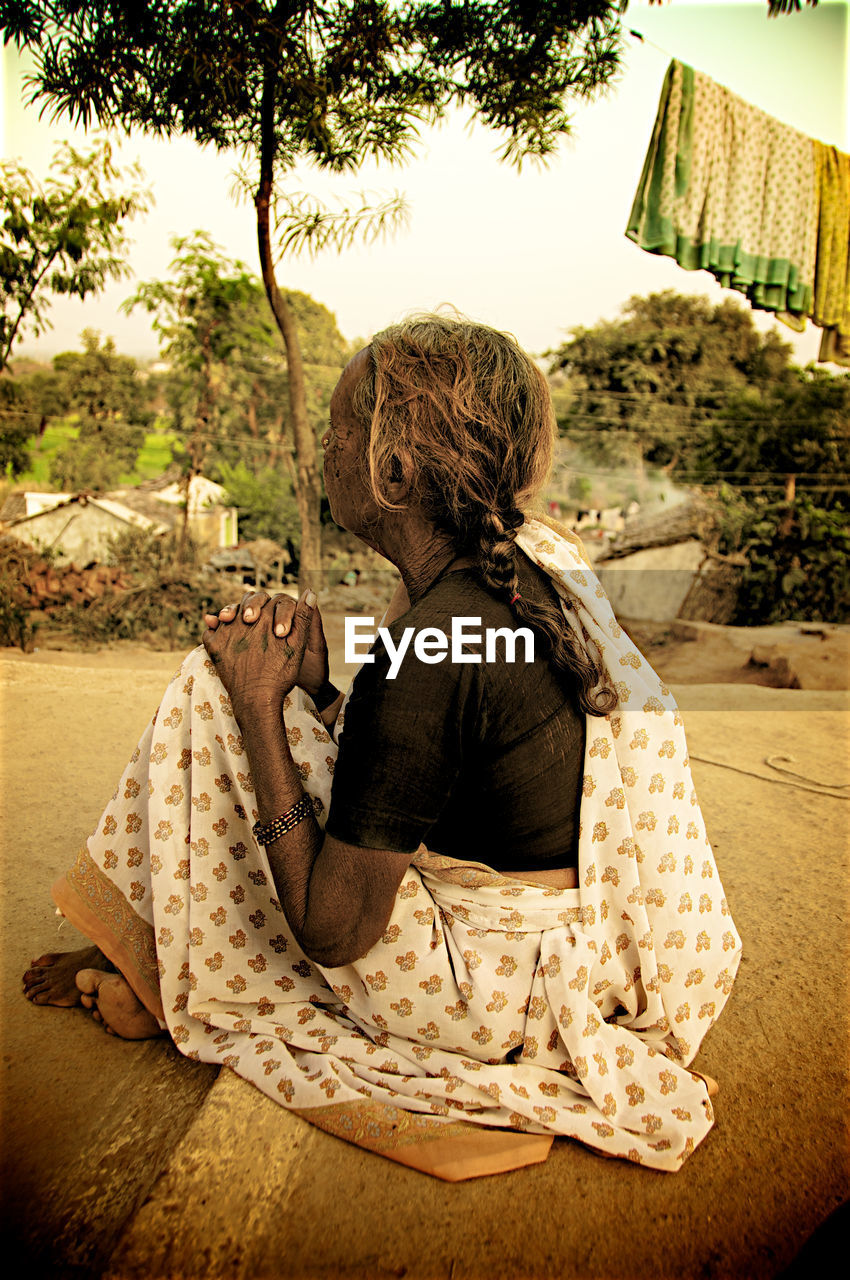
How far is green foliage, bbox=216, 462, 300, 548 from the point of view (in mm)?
12234

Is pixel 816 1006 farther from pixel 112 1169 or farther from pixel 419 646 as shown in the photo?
pixel 112 1169

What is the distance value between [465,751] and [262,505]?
459 inches

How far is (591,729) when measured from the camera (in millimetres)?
1374

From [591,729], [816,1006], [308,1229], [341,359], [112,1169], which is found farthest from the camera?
[341,359]

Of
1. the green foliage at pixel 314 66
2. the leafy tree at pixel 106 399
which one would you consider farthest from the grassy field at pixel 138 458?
the green foliage at pixel 314 66

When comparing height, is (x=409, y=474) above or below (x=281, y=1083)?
above

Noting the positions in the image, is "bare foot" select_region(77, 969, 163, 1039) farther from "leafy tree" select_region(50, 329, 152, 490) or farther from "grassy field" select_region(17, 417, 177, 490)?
"leafy tree" select_region(50, 329, 152, 490)

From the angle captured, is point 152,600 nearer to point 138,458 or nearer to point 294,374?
point 294,374

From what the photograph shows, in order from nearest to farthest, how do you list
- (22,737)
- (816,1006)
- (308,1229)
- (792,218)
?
(308,1229), (816,1006), (22,737), (792,218)

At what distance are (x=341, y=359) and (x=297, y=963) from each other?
2061 centimetres

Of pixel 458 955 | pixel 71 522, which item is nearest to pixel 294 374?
pixel 71 522

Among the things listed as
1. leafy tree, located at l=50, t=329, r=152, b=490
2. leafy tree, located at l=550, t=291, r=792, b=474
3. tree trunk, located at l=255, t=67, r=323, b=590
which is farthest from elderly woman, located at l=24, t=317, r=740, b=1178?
leafy tree, located at l=550, t=291, r=792, b=474

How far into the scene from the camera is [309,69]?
5406mm

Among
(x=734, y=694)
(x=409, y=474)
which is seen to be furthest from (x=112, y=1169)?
(x=734, y=694)
